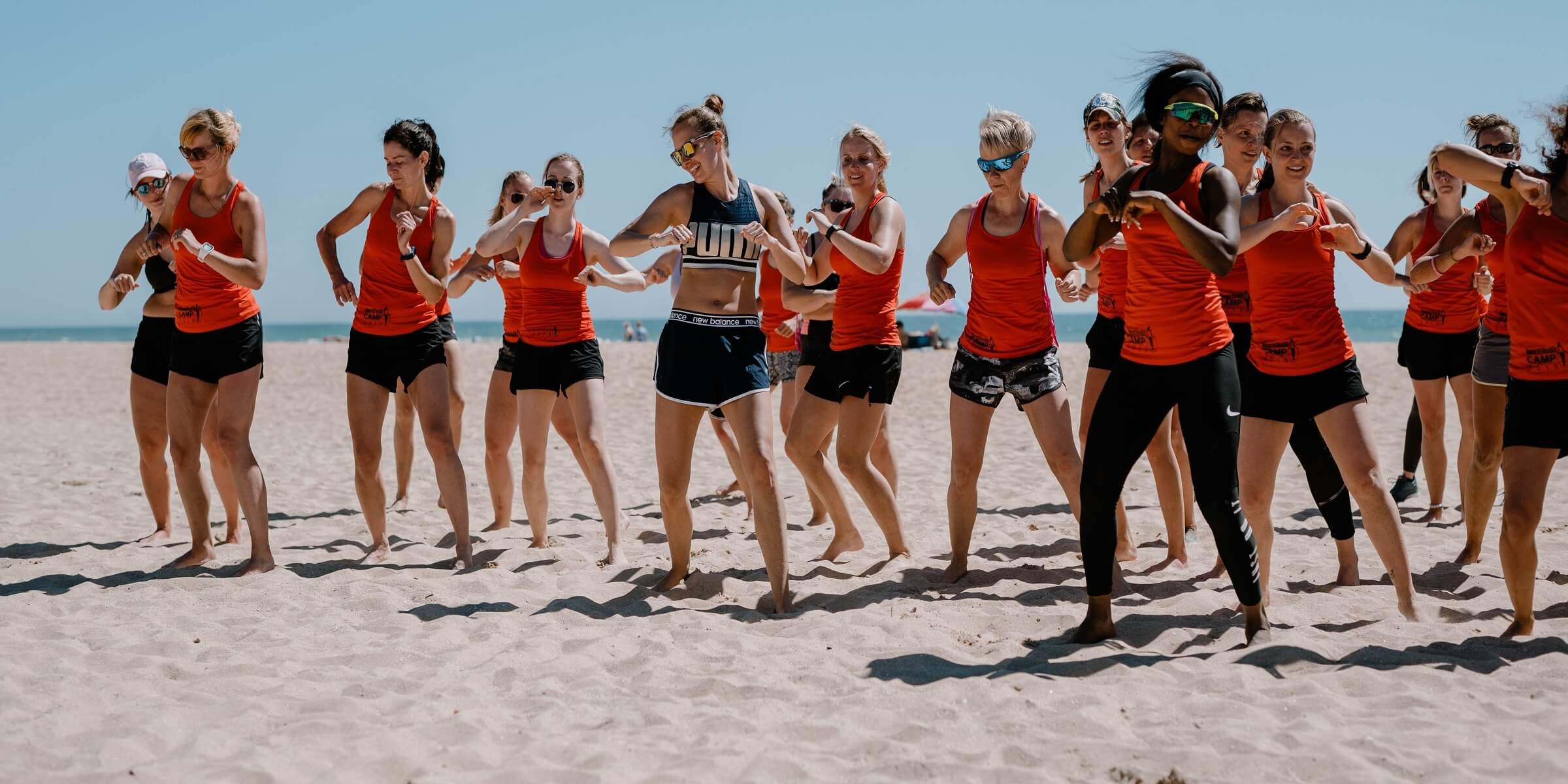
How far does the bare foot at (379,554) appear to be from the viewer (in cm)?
617

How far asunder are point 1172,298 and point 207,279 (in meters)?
4.56

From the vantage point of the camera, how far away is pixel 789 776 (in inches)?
128

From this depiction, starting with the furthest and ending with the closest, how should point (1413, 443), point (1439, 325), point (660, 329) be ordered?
1. point (660, 329)
2. point (1413, 443)
3. point (1439, 325)

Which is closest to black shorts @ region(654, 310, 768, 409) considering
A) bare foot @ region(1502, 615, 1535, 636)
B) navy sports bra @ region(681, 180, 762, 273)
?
navy sports bra @ region(681, 180, 762, 273)

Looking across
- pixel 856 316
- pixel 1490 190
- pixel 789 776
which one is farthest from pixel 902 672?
pixel 1490 190

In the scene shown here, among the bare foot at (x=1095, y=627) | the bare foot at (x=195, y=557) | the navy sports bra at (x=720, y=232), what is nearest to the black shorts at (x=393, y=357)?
the bare foot at (x=195, y=557)

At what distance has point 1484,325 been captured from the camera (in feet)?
19.2

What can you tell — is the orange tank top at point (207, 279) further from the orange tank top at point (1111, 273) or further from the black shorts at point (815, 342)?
the orange tank top at point (1111, 273)

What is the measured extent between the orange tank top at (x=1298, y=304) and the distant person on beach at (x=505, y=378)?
140 inches

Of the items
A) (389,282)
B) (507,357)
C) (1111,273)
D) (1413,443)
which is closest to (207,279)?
(389,282)

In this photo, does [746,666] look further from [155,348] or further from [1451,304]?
[1451,304]

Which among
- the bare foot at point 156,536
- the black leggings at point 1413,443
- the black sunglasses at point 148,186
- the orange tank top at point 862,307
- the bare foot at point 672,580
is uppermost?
the black sunglasses at point 148,186

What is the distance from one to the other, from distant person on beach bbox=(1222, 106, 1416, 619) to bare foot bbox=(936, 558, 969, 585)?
1.34 metres

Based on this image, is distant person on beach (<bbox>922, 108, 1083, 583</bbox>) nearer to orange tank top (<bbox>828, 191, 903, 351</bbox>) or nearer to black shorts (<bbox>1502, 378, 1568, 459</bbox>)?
orange tank top (<bbox>828, 191, 903, 351</bbox>)
